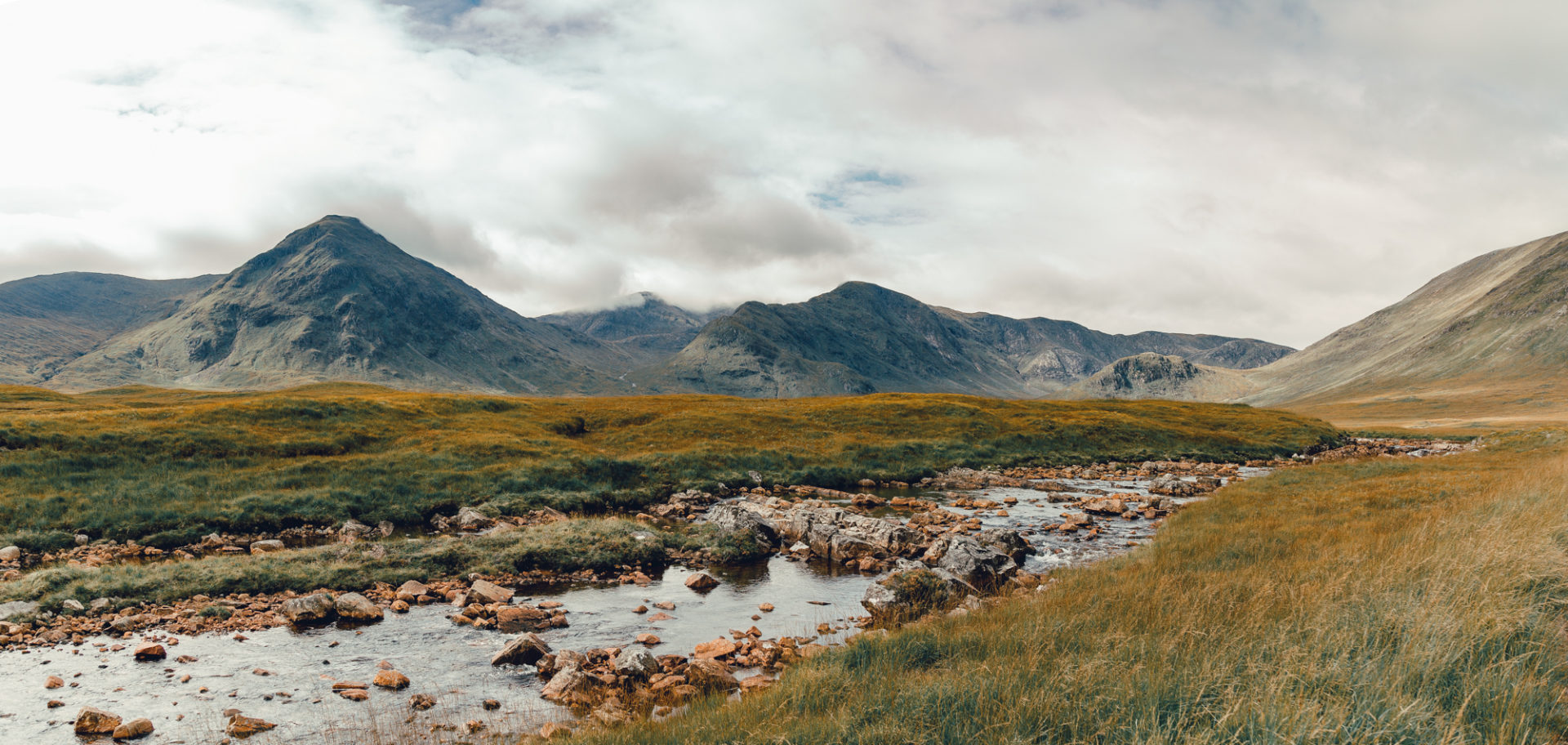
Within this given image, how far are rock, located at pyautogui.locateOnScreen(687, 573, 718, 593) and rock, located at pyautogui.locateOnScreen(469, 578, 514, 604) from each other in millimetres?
5513

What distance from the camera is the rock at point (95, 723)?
11.6 metres

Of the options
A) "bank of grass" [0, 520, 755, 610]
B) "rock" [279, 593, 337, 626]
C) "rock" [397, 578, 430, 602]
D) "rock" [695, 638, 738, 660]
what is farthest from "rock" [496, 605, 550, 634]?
"bank of grass" [0, 520, 755, 610]

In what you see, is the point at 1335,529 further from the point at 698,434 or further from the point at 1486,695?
the point at 698,434

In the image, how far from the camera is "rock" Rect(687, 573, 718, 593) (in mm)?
21375

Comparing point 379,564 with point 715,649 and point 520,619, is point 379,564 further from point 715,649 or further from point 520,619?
point 715,649

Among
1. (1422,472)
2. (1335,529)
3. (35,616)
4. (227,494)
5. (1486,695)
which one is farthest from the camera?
(1422,472)

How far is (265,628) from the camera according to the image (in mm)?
17078

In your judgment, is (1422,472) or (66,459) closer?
(66,459)

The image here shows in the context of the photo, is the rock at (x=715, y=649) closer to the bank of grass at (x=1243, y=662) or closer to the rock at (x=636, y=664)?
the rock at (x=636, y=664)

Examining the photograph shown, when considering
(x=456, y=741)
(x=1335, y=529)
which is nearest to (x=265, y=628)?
(x=456, y=741)

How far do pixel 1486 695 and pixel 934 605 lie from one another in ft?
37.1

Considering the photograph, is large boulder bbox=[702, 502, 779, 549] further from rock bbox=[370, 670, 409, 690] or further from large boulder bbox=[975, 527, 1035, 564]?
rock bbox=[370, 670, 409, 690]

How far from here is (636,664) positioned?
13.6 m

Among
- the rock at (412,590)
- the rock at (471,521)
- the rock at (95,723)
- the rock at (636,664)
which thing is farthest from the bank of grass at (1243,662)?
the rock at (471,521)
